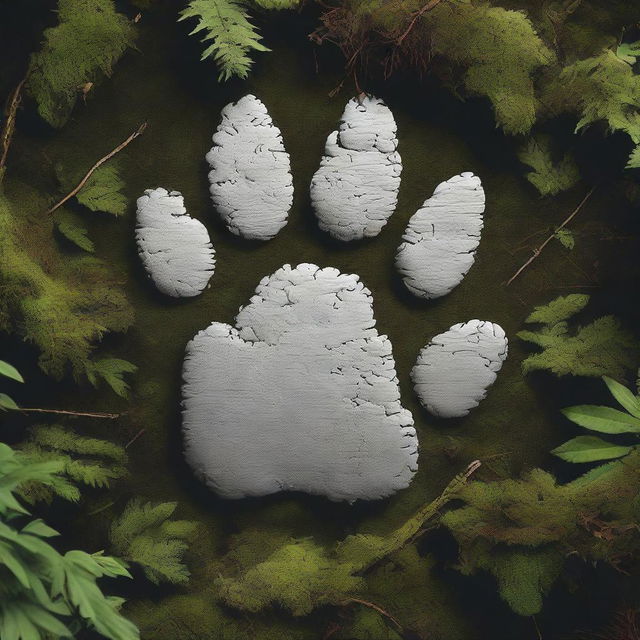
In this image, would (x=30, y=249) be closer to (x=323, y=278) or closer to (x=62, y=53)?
(x=62, y=53)

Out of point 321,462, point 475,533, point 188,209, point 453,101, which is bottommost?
point 475,533

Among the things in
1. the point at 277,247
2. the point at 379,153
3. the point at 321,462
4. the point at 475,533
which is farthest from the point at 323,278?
the point at 475,533

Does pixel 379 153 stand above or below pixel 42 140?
below

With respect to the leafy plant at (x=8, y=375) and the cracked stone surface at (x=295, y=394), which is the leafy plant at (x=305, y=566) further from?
the leafy plant at (x=8, y=375)

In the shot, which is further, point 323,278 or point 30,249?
point 323,278

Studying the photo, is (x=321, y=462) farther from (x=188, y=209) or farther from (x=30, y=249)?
(x=30, y=249)

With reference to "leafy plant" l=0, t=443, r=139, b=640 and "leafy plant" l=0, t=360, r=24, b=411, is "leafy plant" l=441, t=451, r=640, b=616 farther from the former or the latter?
"leafy plant" l=0, t=360, r=24, b=411

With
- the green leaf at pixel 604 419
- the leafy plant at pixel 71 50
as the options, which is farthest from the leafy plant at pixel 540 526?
the leafy plant at pixel 71 50
